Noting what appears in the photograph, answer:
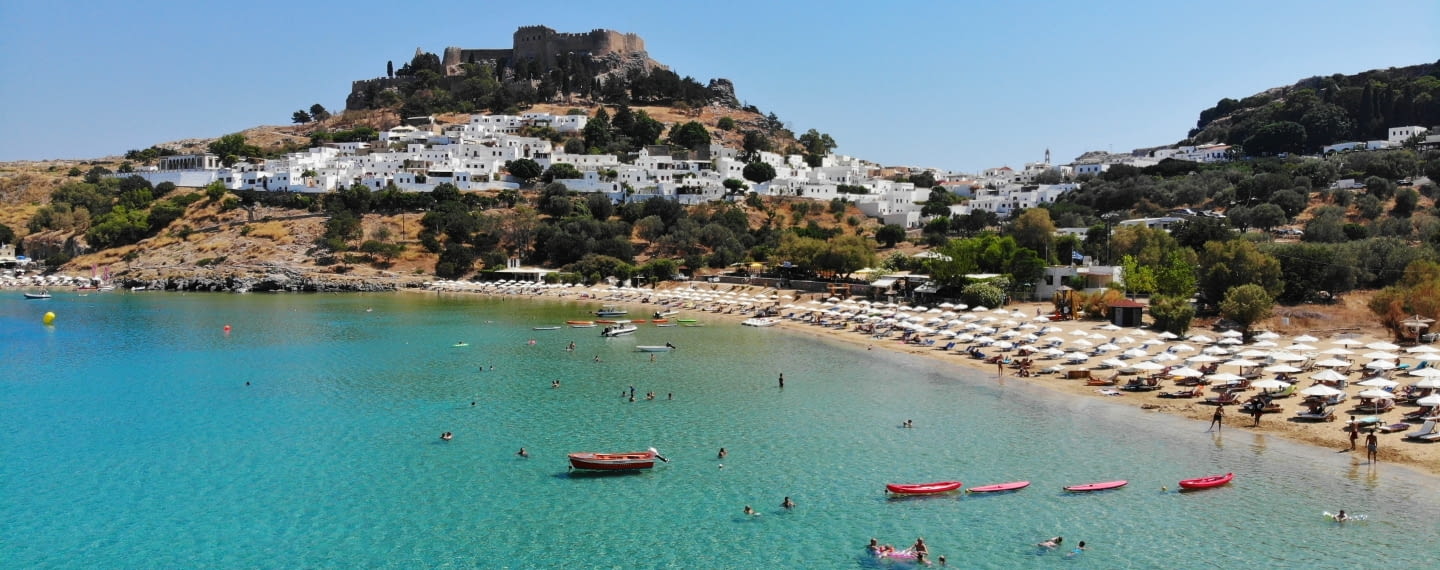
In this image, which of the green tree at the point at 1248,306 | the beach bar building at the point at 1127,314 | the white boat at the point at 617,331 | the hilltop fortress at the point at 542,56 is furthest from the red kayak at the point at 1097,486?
the hilltop fortress at the point at 542,56

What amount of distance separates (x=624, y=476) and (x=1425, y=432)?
63.5ft

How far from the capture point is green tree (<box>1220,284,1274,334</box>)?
36500 millimetres

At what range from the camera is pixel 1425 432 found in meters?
22.0

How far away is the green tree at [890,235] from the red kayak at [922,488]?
6337 cm

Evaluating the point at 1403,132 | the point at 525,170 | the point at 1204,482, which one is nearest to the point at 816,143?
the point at 525,170

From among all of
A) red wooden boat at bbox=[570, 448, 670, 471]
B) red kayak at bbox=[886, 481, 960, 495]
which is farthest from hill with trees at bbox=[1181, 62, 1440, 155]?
red wooden boat at bbox=[570, 448, 670, 471]

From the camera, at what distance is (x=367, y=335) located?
46.2m

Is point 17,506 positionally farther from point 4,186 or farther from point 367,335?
point 4,186

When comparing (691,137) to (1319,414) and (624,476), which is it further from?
(624,476)

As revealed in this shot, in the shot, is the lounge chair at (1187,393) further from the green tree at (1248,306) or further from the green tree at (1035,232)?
the green tree at (1035,232)

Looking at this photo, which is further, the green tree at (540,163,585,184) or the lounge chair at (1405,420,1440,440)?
the green tree at (540,163,585,184)

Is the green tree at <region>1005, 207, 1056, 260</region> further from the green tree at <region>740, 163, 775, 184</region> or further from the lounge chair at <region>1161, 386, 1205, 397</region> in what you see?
the green tree at <region>740, 163, 775, 184</region>

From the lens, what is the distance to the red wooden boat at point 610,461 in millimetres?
21312

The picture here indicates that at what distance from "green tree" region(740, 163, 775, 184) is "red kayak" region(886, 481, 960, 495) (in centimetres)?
8369
